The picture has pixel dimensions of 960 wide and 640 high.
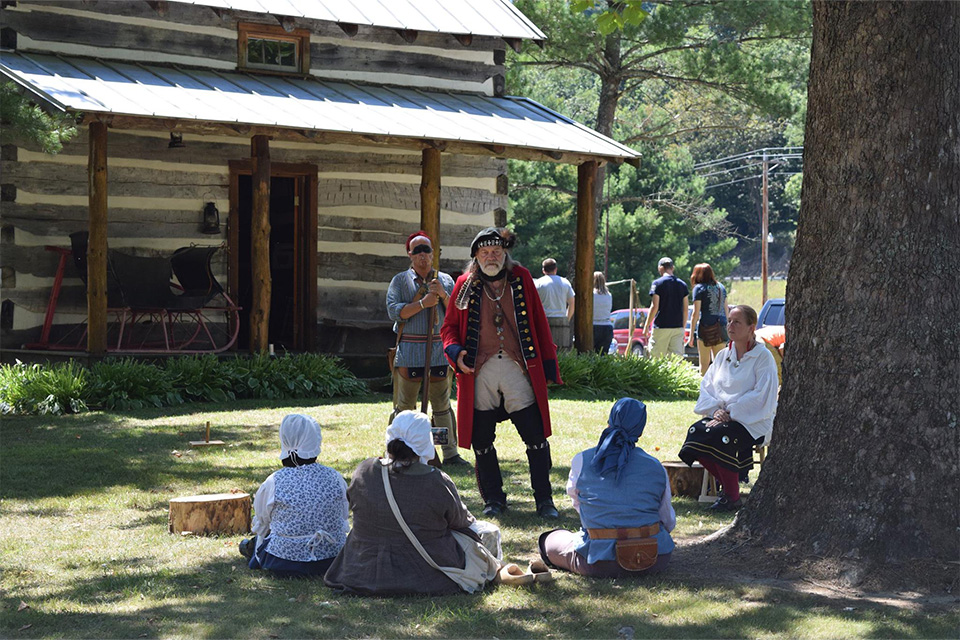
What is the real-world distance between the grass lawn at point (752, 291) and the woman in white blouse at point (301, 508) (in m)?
50.8

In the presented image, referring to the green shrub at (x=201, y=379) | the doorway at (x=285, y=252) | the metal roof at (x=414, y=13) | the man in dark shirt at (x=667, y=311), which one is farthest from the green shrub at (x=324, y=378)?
the metal roof at (x=414, y=13)

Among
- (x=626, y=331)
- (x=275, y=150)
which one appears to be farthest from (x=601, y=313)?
(x=626, y=331)

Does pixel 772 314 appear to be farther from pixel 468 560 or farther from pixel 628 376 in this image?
pixel 468 560

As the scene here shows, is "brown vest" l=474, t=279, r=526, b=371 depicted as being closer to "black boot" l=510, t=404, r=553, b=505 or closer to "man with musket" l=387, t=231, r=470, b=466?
"black boot" l=510, t=404, r=553, b=505

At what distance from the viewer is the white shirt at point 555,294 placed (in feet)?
53.1

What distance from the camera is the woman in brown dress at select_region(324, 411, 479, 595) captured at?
18.4 feet

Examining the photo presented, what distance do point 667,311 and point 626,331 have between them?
13377mm

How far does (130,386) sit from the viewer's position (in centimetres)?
1233

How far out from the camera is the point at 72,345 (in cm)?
1425

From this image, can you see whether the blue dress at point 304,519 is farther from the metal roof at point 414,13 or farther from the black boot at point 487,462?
the metal roof at point 414,13

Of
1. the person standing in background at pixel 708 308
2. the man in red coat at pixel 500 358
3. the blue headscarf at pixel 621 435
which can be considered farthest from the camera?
the person standing in background at pixel 708 308

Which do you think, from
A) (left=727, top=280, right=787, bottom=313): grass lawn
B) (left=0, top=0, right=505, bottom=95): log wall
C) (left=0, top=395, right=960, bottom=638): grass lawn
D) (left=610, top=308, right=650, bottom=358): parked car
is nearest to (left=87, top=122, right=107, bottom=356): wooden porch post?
(left=0, top=0, right=505, bottom=95): log wall

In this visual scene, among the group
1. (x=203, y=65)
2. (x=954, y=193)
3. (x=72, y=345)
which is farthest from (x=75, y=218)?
(x=954, y=193)

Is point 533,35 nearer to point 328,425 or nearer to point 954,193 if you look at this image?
point 328,425
